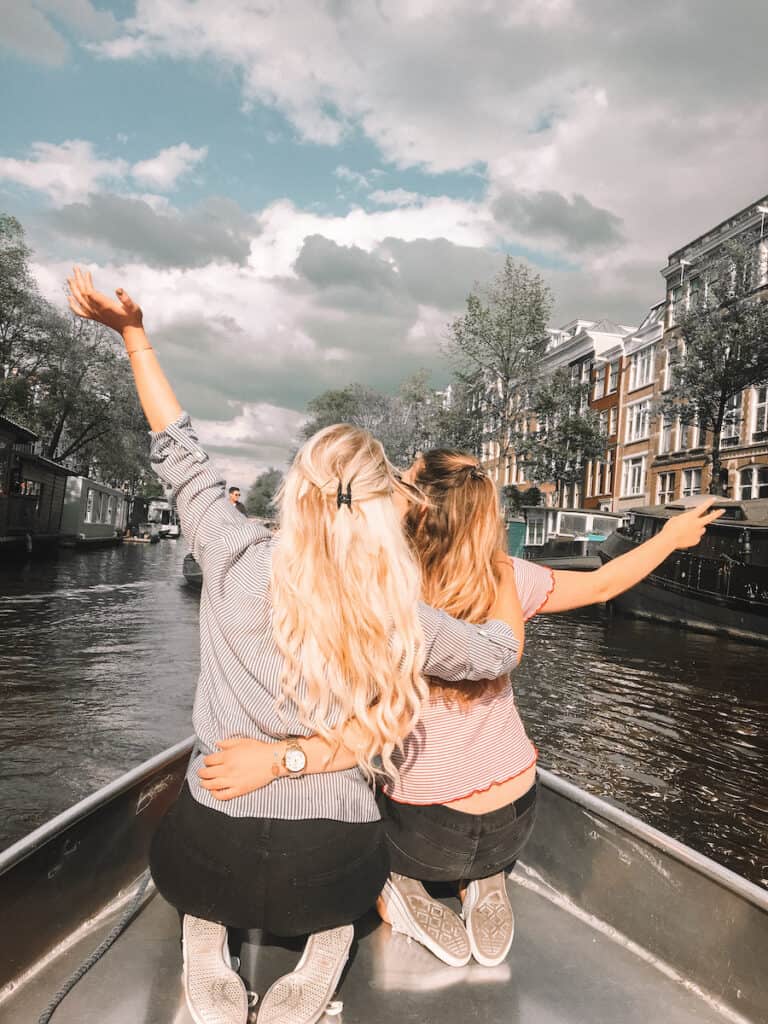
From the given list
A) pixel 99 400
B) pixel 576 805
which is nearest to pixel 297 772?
pixel 576 805

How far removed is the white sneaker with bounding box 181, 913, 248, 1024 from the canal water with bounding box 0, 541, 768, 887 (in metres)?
4.32

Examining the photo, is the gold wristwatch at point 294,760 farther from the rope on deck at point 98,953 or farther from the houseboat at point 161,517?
the houseboat at point 161,517

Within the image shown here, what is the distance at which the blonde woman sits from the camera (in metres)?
1.77

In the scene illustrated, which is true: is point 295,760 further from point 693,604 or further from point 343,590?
point 693,604

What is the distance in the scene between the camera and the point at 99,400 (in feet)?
125

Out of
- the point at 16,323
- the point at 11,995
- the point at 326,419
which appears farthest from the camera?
the point at 326,419

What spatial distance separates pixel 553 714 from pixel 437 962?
24.0ft

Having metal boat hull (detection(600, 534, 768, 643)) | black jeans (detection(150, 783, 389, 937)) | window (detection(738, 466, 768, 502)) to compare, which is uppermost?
window (detection(738, 466, 768, 502))

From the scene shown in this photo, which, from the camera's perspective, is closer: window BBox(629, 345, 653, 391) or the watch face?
the watch face

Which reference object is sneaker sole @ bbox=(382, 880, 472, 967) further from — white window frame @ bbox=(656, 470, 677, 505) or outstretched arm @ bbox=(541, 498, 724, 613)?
white window frame @ bbox=(656, 470, 677, 505)

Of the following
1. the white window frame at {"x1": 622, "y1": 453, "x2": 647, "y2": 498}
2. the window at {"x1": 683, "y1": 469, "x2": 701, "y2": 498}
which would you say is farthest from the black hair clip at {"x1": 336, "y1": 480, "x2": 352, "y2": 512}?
the white window frame at {"x1": 622, "y1": 453, "x2": 647, "y2": 498}

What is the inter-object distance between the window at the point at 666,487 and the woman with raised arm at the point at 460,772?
3454 cm

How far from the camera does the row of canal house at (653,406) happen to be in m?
29.3

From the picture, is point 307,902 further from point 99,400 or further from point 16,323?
point 99,400
